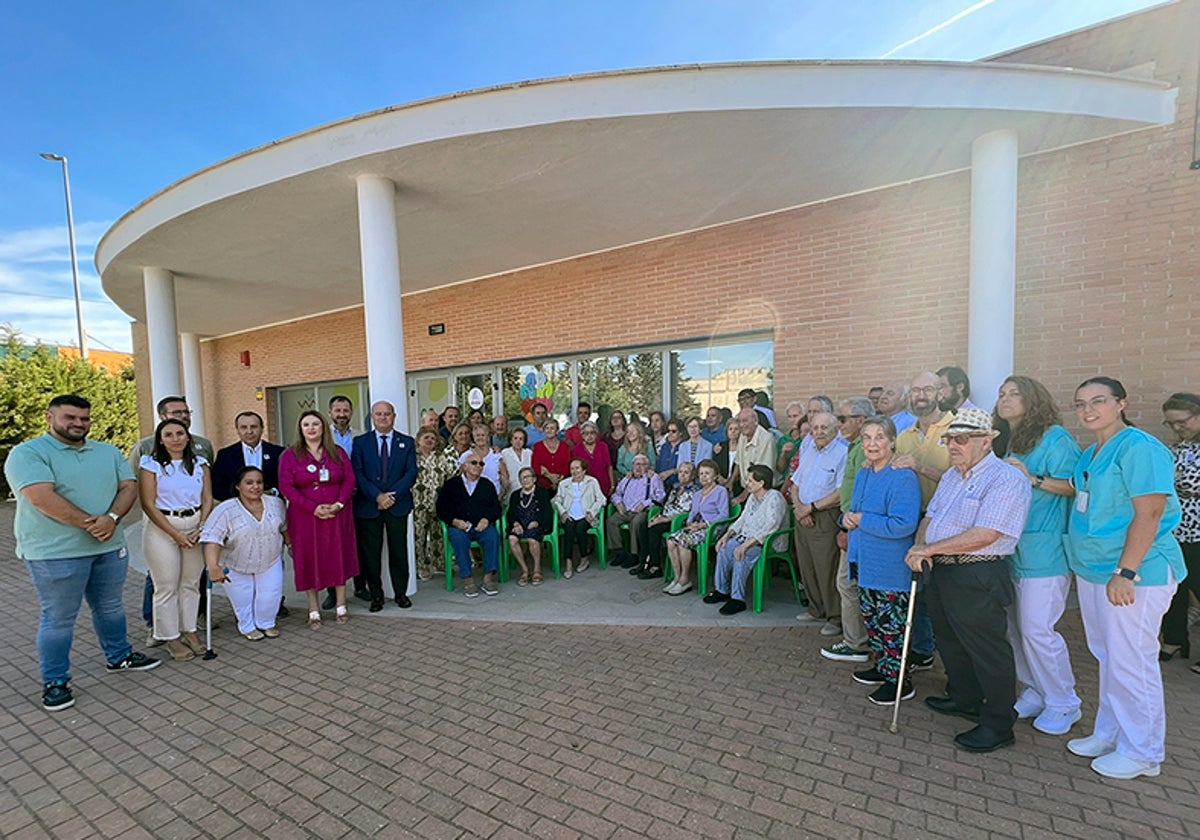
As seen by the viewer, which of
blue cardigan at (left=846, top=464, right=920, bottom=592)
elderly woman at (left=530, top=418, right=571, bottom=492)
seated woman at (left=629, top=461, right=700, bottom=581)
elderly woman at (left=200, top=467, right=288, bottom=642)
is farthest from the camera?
elderly woman at (left=530, top=418, right=571, bottom=492)

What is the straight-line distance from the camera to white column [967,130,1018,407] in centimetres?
434

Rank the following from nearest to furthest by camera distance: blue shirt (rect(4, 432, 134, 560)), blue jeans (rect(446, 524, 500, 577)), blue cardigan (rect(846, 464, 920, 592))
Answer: blue cardigan (rect(846, 464, 920, 592)) < blue shirt (rect(4, 432, 134, 560)) < blue jeans (rect(446, 524, 500, 577))

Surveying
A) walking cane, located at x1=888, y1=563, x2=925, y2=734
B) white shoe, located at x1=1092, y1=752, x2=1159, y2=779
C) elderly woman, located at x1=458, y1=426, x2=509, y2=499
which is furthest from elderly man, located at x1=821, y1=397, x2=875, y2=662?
elderly woman, located at x1=458, y1=426, x2=509, y2=499

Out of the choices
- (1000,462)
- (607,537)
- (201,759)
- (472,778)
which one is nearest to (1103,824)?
(1000,462)

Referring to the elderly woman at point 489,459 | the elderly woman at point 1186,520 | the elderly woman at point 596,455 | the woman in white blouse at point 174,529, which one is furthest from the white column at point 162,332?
the elderly woman at point 1186,520

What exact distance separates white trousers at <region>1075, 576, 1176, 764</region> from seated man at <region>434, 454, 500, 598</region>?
13.7 ft

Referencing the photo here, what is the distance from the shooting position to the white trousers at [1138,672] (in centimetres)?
247

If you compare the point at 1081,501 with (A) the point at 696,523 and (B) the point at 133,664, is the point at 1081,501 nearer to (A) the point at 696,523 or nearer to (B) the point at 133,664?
(A) the point at 696,523

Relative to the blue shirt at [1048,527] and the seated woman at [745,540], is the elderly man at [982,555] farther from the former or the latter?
the seated woman at [745,540]

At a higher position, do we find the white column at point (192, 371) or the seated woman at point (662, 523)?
the white column at point (192, 371)

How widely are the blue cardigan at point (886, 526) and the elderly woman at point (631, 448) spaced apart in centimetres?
309

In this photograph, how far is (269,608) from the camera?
436cm

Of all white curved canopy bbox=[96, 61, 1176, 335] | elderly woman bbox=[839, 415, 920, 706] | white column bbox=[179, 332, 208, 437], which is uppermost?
white curved canopy bbox=[96, 61, 1176, 335]

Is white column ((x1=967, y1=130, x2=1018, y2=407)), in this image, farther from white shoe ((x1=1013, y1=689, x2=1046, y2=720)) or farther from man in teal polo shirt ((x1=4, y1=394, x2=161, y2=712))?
man in teal polo shirt ((x1=4, y1=394, x2=161, y2=712))
